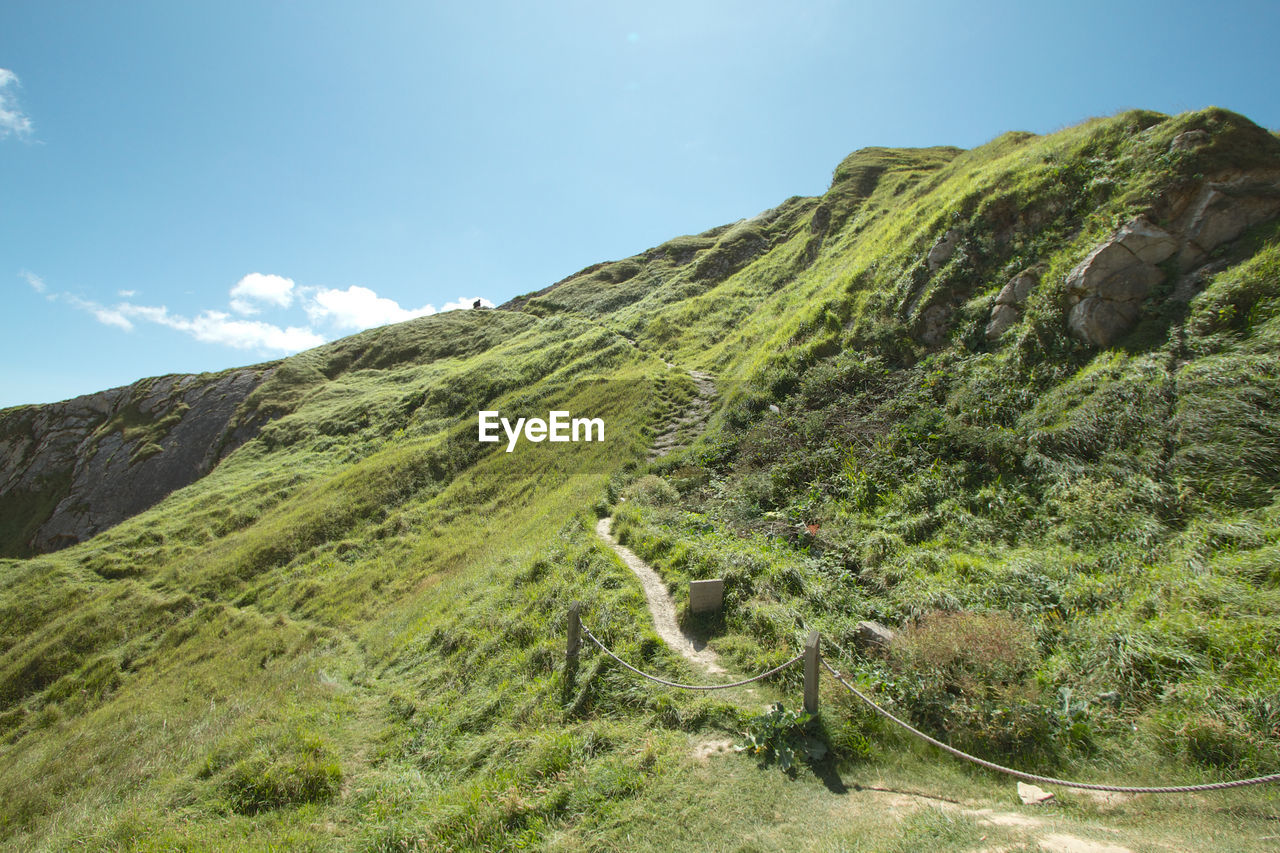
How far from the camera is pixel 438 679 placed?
11008 millimetres

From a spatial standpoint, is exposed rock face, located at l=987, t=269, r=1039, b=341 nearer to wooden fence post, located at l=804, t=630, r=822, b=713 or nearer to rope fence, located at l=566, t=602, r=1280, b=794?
rope fence, located at l=566, t=602, r=1280, b=794

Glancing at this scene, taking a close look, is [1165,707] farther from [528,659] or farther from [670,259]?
[670,259]

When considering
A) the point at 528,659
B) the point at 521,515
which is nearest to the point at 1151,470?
the point at 528,659

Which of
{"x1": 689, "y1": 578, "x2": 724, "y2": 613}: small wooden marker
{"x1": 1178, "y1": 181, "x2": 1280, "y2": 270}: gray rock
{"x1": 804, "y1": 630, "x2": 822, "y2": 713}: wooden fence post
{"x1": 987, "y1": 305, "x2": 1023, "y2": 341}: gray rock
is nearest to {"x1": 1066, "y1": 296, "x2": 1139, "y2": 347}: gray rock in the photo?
{"x1": 1178, "y1": 181, "x2": 1280, "y2": 270}: gray rock

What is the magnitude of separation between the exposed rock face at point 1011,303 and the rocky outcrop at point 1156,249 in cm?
136

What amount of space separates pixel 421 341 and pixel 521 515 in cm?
4979

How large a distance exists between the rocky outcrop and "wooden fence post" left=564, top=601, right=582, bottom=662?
12.1 m

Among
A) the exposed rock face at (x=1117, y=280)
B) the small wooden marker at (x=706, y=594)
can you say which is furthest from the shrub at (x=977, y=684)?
the exposed rock face at (x=1117, y=280)

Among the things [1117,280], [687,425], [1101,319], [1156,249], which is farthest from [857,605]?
[687,425]

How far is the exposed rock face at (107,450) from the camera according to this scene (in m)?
47.2

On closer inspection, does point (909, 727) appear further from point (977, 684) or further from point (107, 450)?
point (107, 450)

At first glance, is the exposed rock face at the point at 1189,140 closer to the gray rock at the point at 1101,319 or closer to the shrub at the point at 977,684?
the gray rock at the point at 1101,319

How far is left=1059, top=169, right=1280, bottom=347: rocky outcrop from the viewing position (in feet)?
35.0

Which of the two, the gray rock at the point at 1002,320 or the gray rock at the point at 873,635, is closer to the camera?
the gray rock at the point at 873,635
